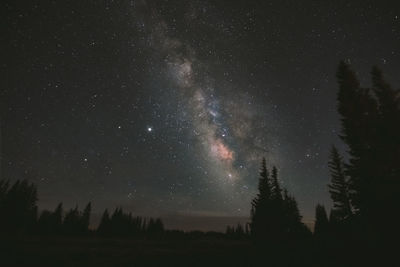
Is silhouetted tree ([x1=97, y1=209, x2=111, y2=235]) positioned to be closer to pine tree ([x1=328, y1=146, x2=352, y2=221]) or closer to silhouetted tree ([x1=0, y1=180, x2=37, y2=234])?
silhouetted tree ([x1=0, y1=180, x2=37, y2=234])

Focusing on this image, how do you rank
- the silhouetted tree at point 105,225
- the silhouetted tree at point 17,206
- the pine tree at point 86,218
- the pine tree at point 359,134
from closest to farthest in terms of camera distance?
1. the pine tree at point 359,134
2. the silhouetted tree at point 17,206
3. the silhouetted tree at point 105,225
4. the pine tree at point 86,218

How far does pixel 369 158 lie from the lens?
1827 centimetres

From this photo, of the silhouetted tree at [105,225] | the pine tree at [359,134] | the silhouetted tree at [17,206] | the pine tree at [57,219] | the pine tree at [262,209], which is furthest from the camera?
the silhouetted tree at [105,225]

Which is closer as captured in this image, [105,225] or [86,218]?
[105,225]

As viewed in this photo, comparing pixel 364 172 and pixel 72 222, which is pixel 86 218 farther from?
pixel 364 172

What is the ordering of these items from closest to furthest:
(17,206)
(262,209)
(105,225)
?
1. (262,209)
2. (17,206)
3. (105,225)

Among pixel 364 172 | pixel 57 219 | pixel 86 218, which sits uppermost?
pixel 364 172

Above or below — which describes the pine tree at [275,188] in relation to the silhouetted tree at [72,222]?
above

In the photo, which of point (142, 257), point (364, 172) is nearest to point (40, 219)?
point (142, 257)

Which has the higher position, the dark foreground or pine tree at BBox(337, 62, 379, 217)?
pine tree at BBox(337, 62, 379, 217)

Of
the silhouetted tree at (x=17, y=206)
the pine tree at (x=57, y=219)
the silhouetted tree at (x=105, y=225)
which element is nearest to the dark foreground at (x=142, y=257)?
Result: the silhouetted tree at (x=17, y=206)

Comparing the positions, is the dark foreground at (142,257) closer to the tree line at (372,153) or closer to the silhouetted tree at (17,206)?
the tree line at (372,153)

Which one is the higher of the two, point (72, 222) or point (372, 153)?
point (372, 153)

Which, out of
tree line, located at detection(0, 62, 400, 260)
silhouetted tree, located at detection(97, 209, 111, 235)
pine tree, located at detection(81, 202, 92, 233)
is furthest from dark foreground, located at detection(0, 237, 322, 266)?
pine tree, located at detection(81, 202, 92, 233)
